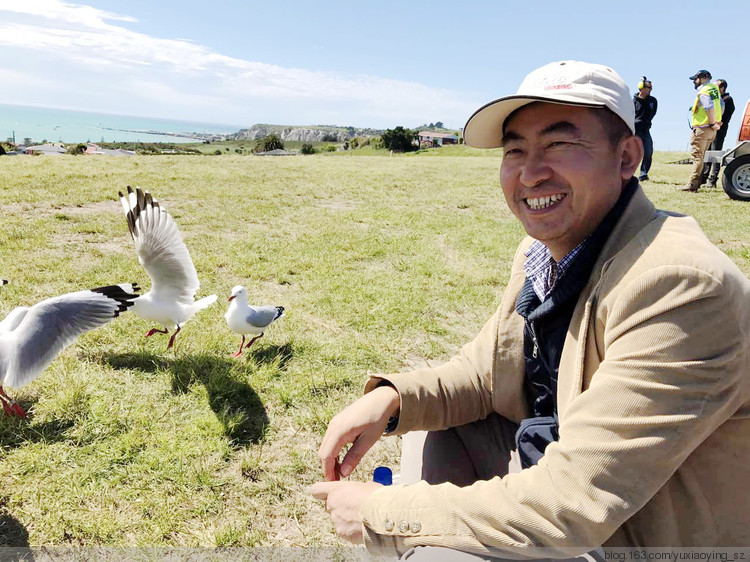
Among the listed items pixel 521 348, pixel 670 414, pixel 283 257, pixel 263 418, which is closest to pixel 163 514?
pixel 263 418

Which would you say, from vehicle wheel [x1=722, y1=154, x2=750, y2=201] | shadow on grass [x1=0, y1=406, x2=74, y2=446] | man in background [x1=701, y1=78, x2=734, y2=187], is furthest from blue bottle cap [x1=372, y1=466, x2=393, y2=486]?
man in background [x1=701, y1=78, x2=734, y2=187]

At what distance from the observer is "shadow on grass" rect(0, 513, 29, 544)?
2.21m

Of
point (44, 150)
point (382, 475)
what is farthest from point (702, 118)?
point (44, 150)

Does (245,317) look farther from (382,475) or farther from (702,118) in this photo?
(702,118)

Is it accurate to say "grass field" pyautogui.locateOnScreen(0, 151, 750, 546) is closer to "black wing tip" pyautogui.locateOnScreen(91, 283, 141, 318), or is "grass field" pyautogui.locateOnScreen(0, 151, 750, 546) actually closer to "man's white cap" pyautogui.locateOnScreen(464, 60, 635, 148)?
"black wing tip" pyautogui.locateOnScreen(91, 283, 141, 318)

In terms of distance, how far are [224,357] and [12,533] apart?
1.79 meters

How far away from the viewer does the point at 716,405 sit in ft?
3.89

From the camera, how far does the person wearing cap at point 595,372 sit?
A: 3.89 ft

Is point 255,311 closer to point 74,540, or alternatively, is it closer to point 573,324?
point 74,540

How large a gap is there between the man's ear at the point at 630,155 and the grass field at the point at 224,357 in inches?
78.1

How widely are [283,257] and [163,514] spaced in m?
4.36

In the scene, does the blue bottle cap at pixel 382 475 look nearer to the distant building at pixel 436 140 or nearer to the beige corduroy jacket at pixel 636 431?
the beige corduroy jacket at pixel 636 431

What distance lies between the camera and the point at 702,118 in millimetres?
11188

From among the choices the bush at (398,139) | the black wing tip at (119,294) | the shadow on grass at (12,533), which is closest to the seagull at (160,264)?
the black wing tip at (119,294)
